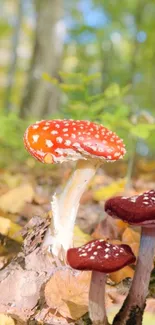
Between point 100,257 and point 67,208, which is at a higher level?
point 100,257

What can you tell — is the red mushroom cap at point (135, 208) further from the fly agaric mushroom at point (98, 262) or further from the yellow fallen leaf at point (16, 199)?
the yellow fallen leaf at point (16, 199)

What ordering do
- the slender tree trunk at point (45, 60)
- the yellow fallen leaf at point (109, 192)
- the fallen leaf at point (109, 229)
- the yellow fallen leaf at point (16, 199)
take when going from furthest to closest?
the slender tree trunk at point (45, 60)
the yellow fallen leaf at point (109, 192)
the yellow fallen leaf at point (16, 199)
the fallen leaf at point (109, 229)

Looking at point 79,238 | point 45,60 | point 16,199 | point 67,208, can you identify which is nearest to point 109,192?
point 16,199

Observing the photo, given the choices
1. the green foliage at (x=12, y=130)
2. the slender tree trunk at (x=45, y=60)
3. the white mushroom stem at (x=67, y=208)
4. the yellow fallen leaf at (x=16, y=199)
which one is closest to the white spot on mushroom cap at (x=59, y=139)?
the white mushroom stem at (x=67, y=208)

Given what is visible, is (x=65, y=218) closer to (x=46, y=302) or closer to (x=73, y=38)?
(x=46, y=302)

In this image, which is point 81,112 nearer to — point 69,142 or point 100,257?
point 69,142
